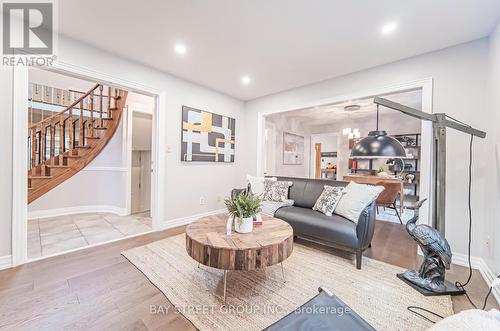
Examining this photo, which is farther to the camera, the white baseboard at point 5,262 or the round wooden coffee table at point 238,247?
the white baseboard at point 5,262

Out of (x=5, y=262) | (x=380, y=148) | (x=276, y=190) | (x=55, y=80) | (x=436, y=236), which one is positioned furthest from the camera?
(x=55, y=80)

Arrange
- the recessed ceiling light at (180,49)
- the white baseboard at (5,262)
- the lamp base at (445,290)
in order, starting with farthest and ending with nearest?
the recessed ceiling light at (180,49) → the white baseboard at (5,262) → the lamp base at (445,290)

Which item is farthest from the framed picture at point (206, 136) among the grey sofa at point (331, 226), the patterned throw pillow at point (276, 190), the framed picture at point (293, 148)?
the framed picture at point (293, 148)

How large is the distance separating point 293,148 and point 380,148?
3.95 meters

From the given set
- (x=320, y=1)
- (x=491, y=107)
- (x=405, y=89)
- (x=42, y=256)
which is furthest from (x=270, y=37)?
(x=42, y=256)

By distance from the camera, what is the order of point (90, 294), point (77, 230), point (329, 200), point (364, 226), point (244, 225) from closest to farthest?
point (90, 294), point (244, 225), point (364, 226), point (329, 200), point (77, 230)

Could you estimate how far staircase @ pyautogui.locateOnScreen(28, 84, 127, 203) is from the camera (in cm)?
386

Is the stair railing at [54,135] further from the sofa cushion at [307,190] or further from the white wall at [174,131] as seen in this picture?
the sofa cushion at [307,190]

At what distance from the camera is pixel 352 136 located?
6.07m

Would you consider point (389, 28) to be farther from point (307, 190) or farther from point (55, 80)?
point (55, 80)

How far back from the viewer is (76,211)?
4266mm

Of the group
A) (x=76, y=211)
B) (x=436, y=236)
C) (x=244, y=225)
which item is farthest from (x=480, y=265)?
(x=76, y=211)

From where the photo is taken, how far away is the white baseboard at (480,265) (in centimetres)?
188

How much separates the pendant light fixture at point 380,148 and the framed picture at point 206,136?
2.43 metres
